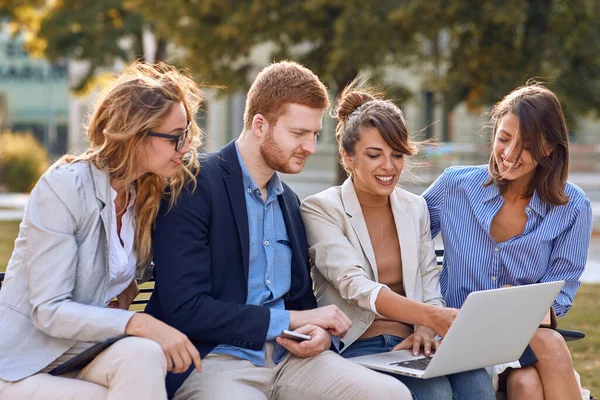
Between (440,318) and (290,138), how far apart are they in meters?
0.90

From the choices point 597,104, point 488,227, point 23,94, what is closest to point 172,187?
point 488,227

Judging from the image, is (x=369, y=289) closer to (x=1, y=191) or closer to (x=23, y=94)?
(x=1, y=191)

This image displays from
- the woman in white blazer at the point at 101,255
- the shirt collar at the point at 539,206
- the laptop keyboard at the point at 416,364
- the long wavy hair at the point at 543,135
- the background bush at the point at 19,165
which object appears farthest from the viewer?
the background bush at the point at 19,165

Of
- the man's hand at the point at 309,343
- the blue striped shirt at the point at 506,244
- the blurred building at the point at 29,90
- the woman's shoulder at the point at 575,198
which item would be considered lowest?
the blurred building at the point at 29,90

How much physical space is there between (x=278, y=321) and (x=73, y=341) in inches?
29.1

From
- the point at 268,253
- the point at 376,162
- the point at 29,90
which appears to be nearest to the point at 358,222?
the point at 376,162

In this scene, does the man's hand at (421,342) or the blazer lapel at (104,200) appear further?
the man's hand at (421,342)

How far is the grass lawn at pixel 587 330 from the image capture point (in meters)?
5.97

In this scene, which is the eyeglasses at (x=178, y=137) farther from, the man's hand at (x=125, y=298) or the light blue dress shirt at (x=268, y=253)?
the man's hand at (x=125, y=298)

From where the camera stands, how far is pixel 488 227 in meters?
4.06

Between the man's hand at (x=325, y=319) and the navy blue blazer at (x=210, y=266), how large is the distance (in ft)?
0.41

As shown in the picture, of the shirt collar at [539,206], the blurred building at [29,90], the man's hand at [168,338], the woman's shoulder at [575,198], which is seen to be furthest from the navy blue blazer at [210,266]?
the blurred building at [29,90]

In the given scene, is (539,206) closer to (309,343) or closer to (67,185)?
(309,343)

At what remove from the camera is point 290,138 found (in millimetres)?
3572
